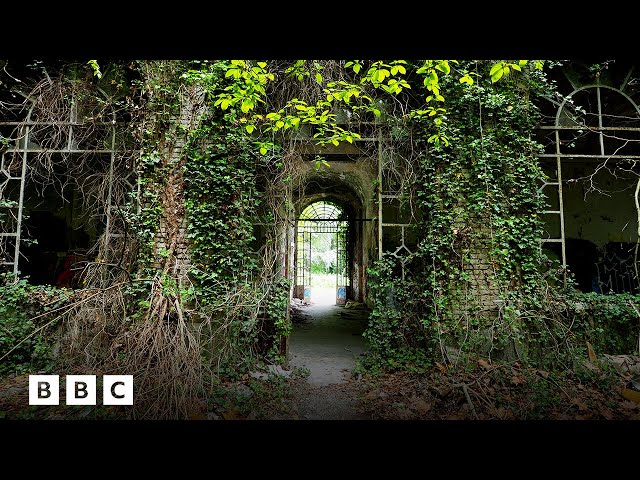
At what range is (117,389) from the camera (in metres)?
4.16

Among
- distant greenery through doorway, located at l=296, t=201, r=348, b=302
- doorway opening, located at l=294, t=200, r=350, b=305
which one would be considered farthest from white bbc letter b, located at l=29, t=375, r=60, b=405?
distant greenery through doorway, located at l=296, t=201, r=348, b=302

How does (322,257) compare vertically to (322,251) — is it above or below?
below

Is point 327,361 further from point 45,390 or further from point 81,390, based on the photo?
point 45,390

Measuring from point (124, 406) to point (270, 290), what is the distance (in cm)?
234

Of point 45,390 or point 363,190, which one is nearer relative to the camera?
point 45,390

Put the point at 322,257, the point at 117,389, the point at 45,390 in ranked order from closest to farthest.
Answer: the point at 117,389
the point at 45,390
the point at 322,257

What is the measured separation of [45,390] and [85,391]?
725 mm

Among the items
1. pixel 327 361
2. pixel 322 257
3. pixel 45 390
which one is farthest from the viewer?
pixel 322 257

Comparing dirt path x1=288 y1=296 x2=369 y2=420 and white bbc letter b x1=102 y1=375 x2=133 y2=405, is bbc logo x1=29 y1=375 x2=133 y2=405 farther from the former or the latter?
dirt path x1=288 y1=296 x2=369 y2=420

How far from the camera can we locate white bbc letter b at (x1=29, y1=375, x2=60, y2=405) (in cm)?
408

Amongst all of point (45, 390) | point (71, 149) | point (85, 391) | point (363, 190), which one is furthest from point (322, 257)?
point (85, 391)

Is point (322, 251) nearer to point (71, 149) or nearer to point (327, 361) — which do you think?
point (327, 361)

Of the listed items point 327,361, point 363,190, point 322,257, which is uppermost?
point 363,190
